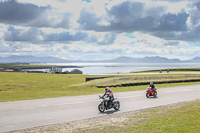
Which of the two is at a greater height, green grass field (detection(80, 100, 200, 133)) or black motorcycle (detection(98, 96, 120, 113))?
black motorcycle (detection(98, 96, 120, 113))

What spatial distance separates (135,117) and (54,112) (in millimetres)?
4775

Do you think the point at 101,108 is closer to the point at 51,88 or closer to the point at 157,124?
the point at 157,124

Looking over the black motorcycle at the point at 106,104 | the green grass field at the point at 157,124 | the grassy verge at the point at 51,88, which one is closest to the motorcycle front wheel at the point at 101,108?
the black motorcycle at the point at 106,104

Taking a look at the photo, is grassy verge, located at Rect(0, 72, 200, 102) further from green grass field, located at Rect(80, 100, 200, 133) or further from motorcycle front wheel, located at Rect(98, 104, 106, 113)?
green grass field, located at Rect(80, 100, 200, 133)

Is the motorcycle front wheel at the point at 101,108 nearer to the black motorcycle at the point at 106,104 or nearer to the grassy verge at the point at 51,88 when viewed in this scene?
the black motorcycle at the point at 106,104

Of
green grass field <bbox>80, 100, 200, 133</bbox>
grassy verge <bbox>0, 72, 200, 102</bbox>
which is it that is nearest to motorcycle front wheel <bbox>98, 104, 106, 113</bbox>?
green grass field <bbox>80, 100, 200, 133</bbox>

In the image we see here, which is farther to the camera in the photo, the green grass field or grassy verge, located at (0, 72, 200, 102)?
grassy verge, located at (0, 72, 200, 102)

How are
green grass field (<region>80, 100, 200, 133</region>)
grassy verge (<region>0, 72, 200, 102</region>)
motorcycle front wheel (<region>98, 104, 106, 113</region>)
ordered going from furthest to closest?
1. grassy verge (<region>0, 72, 200, 102</region>)
2. motorcycle front wheel (<region>98, 104, 106, 113</region>)
3. green grass field (<region>80, 100, 200, 133</region>)

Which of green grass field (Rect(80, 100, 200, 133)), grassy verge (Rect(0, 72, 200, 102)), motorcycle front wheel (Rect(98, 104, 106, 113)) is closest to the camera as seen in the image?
green grass field (Rect(80, 100, 200, 133))

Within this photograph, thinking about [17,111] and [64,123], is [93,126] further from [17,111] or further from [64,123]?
[17,111]

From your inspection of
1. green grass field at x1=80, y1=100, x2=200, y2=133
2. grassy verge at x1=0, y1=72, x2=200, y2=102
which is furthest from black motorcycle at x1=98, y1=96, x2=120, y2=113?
grassy verge at x1=0, y1=72, x2=200, y2=102

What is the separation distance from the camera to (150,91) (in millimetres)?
21312

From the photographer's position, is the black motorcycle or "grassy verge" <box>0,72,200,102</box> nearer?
the black motorcycle

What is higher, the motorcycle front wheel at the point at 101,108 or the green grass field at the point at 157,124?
the motorcycle front wheel at the point at 101,108
